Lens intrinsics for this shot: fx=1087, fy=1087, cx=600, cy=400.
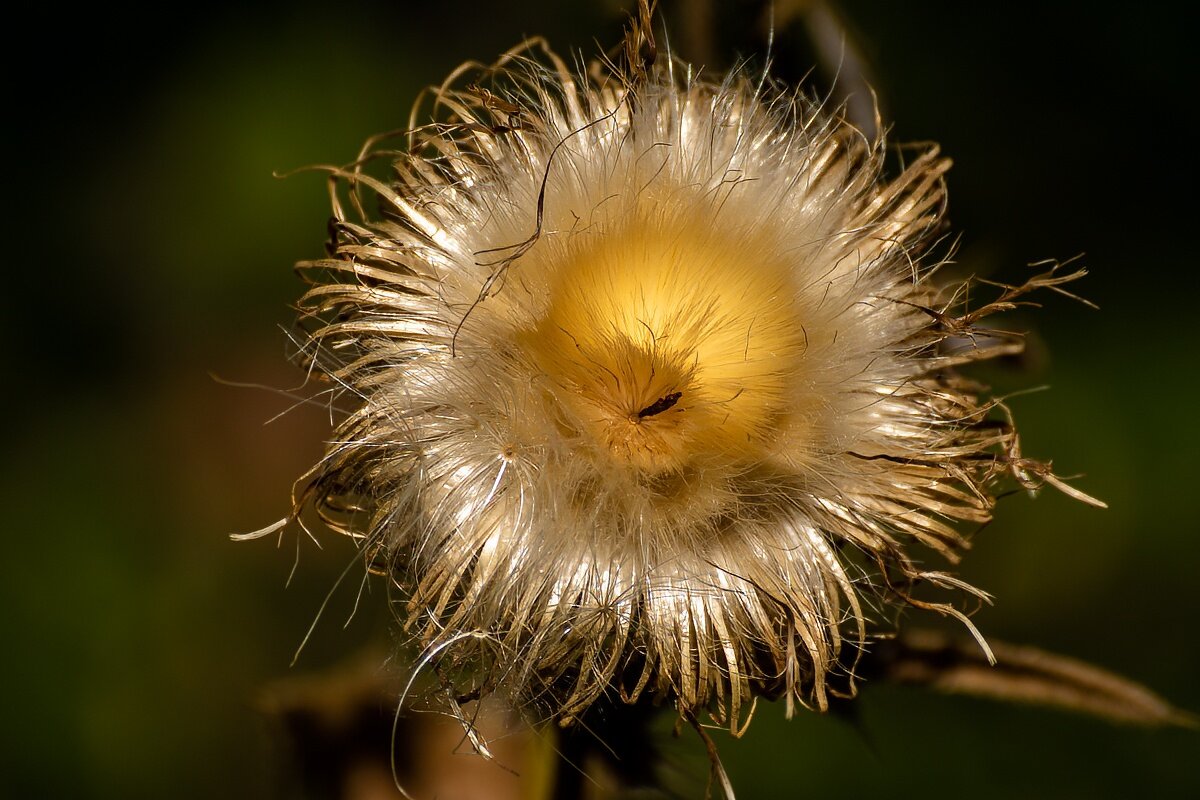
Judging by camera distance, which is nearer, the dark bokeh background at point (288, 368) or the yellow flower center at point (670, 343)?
the yellow flower center at point (670, 343)

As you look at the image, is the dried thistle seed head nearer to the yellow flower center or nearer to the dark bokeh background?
the yellow flower center

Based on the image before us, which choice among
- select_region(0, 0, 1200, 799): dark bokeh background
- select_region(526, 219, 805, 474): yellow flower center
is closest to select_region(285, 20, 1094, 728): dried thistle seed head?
select_region(526, 219, 805, 474): yellow flower center

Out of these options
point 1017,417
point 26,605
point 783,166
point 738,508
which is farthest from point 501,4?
point 738,508

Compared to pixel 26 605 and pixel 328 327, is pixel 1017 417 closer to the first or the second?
pixel 328 327

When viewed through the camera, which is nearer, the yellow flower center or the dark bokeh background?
the yellow flower center

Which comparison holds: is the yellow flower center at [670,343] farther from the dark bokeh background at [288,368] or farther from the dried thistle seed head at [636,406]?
the dark bokeh background at [288,368]

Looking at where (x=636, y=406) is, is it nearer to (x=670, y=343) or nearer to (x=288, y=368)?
(x=670, y=343)

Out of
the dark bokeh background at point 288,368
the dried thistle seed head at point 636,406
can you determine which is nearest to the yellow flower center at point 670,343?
the dried thistle seed head at point 636,406
